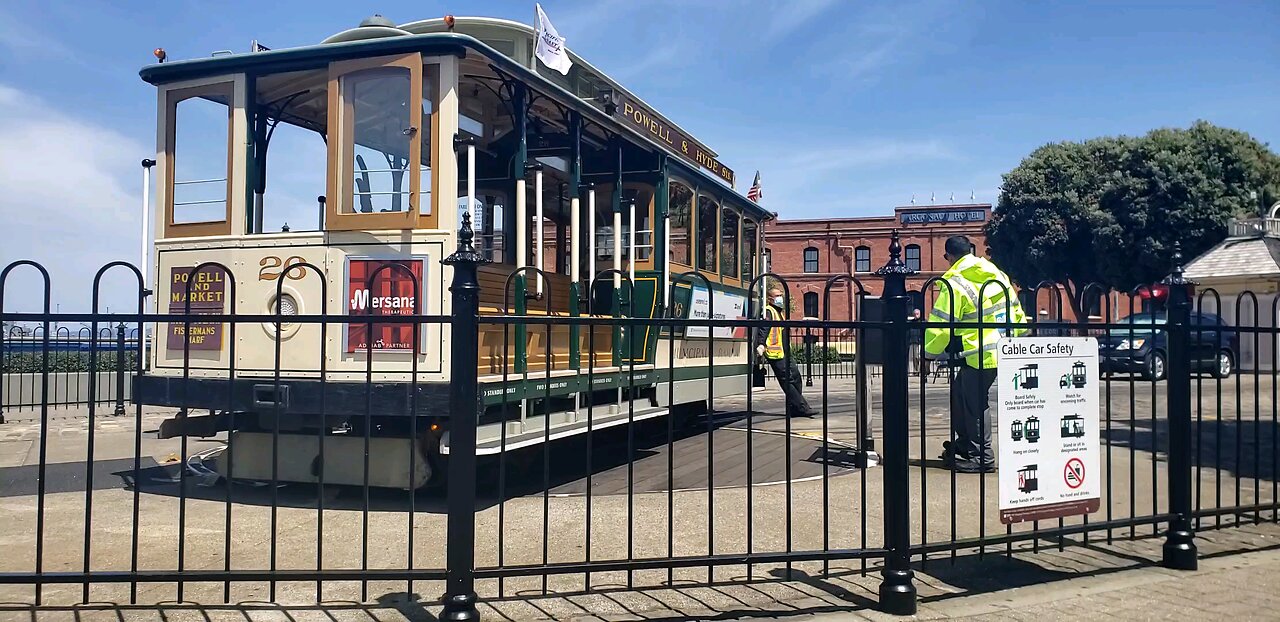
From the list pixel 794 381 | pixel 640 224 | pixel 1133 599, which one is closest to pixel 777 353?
pixel 794 381

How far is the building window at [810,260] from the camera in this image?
154 feet

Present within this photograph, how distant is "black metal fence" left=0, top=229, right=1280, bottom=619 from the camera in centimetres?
376

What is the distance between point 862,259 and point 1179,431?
1678 inches

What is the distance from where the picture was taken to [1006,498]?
14.1ft

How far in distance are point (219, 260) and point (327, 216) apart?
1.09 m

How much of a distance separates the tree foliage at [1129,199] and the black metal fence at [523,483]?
25229 millimetres

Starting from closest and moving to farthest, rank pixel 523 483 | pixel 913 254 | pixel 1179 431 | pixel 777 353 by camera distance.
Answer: pixel 1179 431
pixel 523 483
pixel 777 353
pixel 913 254

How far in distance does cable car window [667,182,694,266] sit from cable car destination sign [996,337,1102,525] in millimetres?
5441

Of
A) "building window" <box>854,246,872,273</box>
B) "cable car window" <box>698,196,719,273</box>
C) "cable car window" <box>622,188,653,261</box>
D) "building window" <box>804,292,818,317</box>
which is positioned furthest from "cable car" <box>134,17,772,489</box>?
"building window" <box>854,246,872,273</box>

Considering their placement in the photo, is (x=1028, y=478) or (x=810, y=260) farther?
(x=810, y=260)

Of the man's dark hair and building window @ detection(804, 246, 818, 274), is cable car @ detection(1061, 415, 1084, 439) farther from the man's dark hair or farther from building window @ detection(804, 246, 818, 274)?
building window @ detection(804, 246, 818, 274)

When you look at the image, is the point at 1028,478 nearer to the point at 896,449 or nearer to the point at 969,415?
the point at 896,449

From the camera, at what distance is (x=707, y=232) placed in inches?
422

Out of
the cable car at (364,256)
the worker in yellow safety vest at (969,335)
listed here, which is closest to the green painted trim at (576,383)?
the cable car at (364,256)
